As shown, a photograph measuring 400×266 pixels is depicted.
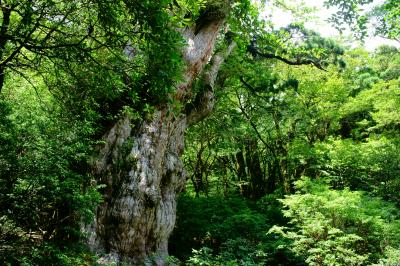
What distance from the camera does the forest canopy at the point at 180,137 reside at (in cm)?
342

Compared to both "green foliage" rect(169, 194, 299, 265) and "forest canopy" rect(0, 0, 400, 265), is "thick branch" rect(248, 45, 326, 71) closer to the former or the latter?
"forest canopy" rect(0, 0, 400, 265)

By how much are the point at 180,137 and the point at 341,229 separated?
4.48 metres

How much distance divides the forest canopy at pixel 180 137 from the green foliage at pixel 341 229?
44 mm

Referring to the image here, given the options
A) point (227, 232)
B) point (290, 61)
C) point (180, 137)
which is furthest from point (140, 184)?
point (290, 61)

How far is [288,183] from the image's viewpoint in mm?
14758

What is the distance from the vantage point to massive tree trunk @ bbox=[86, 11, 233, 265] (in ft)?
19.1

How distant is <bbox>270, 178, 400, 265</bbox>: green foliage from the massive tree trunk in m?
3.12

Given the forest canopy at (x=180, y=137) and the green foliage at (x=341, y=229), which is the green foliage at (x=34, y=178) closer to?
the forest canopy at (x=180, y=137)

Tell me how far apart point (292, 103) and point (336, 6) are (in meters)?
3.67

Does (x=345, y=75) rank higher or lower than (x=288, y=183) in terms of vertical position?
higher

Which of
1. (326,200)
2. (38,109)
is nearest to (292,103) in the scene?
(326,200)

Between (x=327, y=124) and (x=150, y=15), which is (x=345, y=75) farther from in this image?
(x=150, y=15)

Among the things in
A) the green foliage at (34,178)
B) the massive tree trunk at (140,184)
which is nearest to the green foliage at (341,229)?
the massive tree trunk at (140,184)

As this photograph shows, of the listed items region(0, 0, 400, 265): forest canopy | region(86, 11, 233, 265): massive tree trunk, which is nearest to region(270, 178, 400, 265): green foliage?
region(0, 0, 400, 265): forest canopy
